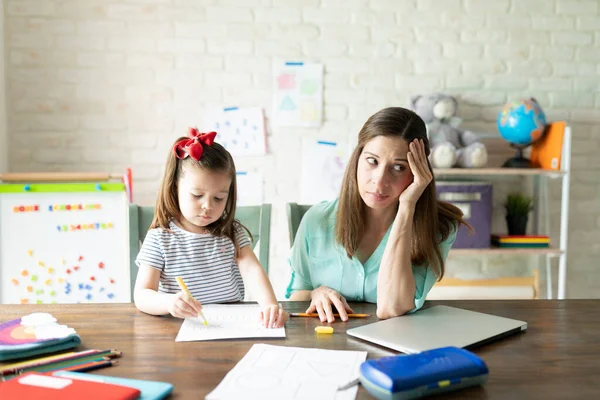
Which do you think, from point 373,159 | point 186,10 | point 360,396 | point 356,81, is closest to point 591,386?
point 360,396

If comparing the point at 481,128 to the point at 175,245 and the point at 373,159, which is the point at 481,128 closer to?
the point at 373,159

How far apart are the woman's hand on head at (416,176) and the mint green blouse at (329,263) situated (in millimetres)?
176

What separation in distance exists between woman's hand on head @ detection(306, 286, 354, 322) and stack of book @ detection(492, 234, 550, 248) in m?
1.78

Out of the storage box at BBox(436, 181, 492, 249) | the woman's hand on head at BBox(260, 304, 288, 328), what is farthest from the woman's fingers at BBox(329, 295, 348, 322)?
the storage box at BBox(436, 181, 492, 249)

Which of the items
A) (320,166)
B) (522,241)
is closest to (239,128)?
(320,166)

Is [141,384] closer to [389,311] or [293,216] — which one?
[389,311]

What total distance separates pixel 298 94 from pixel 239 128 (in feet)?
1.14

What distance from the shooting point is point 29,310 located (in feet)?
4.23

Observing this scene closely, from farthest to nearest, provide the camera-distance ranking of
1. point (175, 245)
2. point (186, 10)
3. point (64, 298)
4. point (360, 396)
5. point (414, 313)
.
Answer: point (186, 10) → point (64, 298) → point (175, 245) → point (414, 313) → point (360, 396)

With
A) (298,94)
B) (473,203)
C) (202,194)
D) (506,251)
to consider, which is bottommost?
(506,251)

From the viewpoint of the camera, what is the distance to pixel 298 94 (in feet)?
10.00

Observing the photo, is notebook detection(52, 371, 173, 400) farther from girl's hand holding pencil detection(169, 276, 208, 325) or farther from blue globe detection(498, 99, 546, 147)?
blue globe detection(498, 99, 546, 147)

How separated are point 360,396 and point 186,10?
8.39ft

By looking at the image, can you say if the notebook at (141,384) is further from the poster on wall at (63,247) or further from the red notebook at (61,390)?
the poster on wall at (63,247)
